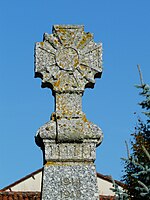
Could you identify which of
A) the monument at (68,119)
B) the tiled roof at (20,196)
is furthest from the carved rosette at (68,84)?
the tiled roof at (20,196)

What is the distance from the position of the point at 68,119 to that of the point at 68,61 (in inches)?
26.6

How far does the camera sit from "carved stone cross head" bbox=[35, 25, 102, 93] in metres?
6.12

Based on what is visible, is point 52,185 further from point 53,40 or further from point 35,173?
point 35,173

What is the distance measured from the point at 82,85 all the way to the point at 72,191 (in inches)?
47.4

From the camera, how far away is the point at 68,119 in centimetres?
596

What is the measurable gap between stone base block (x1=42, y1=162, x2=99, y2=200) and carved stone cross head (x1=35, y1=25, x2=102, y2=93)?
2.86ft

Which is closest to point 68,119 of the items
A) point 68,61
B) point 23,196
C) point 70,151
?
point 70,151

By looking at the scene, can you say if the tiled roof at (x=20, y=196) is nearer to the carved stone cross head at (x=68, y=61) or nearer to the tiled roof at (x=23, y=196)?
the tiled roof at (x=23, y=196)

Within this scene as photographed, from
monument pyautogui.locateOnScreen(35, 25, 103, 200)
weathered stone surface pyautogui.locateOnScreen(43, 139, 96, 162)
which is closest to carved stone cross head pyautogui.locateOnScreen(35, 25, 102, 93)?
monument pyautogui.locateOnScreen(35, 25, 103, 200)

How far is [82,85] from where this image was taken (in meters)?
6.11

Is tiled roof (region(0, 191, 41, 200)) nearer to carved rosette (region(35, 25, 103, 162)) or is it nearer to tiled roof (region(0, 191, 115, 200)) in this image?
tiled roof (region(0, 191, 115, 200))

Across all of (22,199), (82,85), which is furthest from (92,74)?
(22,199)

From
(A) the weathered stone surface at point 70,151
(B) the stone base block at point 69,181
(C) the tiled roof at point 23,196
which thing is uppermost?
(C) the tiled roof at point 23,196

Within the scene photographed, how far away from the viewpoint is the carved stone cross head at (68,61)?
6117 mm
